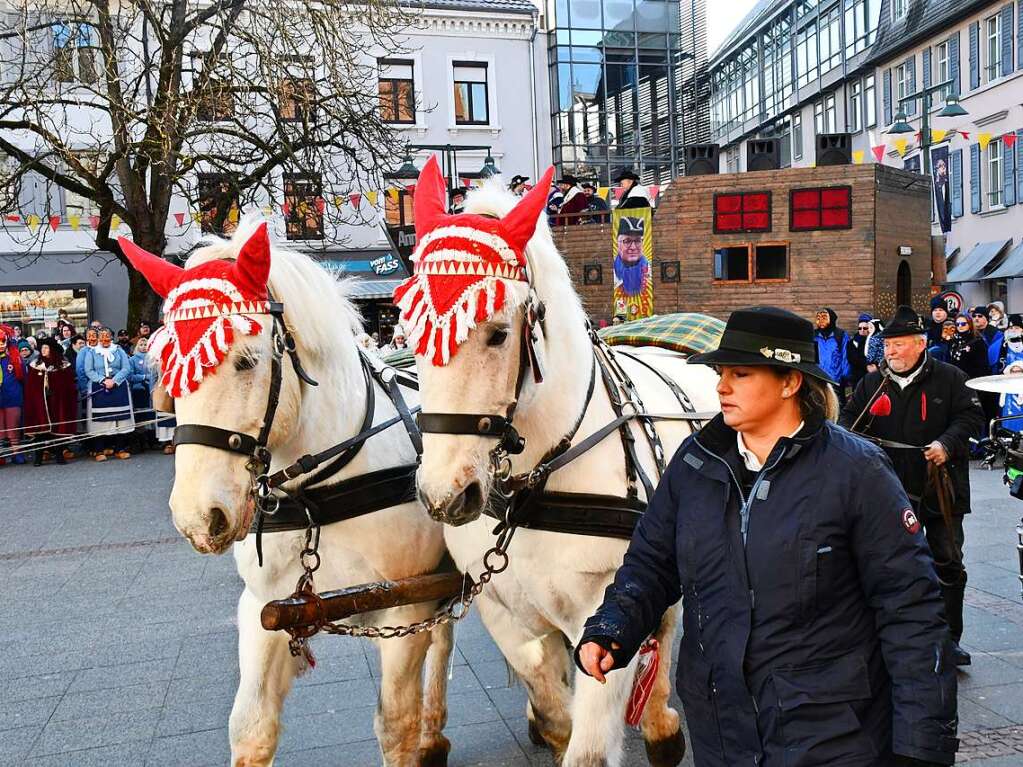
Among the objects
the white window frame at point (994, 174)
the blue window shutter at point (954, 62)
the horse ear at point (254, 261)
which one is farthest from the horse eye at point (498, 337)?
the blue window shutter at point (954, 62)

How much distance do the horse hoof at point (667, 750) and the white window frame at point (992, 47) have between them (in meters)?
29.1

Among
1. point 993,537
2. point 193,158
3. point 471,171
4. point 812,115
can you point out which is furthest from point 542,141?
point 993,537

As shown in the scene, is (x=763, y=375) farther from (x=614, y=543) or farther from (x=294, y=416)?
(x=294, y=416)

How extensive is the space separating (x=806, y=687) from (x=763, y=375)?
723mm

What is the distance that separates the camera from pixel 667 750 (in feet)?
11.1

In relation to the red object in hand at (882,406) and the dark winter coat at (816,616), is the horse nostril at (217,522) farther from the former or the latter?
the red object in hand at (882,406)

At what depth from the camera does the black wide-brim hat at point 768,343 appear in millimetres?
2123

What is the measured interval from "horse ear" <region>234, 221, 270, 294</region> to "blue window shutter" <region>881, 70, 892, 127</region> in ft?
111

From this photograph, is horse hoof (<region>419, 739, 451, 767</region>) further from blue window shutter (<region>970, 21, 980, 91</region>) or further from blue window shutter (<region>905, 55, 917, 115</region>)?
blue window shutter (<region>905, 55, 917, 115</region>)

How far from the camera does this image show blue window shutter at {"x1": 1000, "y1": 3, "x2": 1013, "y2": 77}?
1025 inches

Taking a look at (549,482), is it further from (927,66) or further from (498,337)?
(927,66)

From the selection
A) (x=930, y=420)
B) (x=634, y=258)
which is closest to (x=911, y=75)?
(x=634, y=258)

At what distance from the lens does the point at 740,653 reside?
2023mm

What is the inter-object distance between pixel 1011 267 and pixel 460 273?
91.5ft
